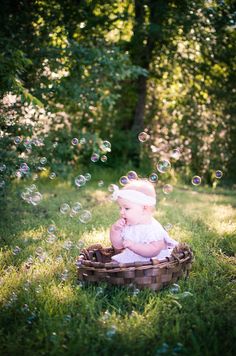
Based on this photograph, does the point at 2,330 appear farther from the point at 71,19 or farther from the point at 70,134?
the point at 71,19

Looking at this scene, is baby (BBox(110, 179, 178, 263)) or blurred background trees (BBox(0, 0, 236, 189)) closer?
baby (BBox(110, 179, 178, 263))

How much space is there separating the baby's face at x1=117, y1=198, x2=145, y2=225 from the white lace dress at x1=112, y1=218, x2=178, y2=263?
0.07 metres

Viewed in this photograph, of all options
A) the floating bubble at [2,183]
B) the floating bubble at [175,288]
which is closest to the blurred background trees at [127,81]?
the floating bubble at [2,183]

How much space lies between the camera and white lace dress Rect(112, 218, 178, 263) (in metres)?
3.67

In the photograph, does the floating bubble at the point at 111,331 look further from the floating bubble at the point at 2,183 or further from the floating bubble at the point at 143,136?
the floating bubble at the point at 2,183

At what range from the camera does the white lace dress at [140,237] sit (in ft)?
12.0

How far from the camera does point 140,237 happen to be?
145 inches

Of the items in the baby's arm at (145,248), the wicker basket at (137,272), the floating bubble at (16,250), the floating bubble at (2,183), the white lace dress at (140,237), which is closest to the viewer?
the wicker basket at (137,272)

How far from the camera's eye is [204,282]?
3.64 m

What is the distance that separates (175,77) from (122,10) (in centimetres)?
211

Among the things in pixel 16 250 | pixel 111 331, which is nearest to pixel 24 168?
pixel 16 250

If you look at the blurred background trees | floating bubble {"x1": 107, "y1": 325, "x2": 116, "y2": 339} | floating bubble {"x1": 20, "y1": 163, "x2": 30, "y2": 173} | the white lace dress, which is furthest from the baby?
the blurred background trees

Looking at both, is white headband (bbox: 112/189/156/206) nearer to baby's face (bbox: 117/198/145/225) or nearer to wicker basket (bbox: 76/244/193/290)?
baby's face (bbox: 117/198/145/225)

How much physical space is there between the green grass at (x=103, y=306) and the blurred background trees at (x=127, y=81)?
5.56 feet
